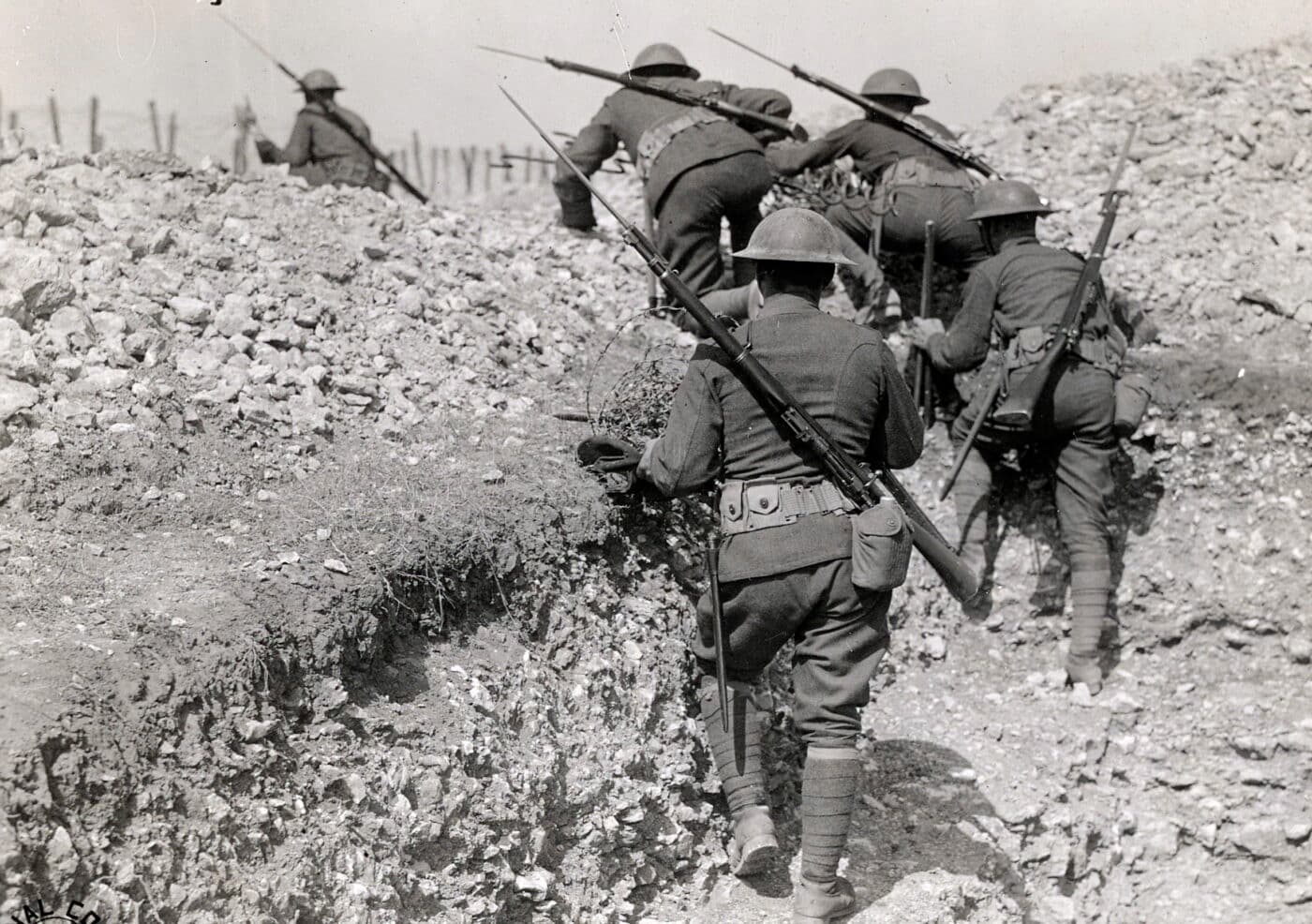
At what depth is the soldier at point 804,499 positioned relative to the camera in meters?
4.52

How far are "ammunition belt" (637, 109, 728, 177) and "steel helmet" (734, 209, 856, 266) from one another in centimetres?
273

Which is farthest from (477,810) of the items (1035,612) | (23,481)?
(1035,612)

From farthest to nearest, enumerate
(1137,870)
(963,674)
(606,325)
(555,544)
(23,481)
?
(606,325) → (963,674) → (1137,870) → (555,544) → (23,481)

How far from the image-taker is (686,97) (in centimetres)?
739

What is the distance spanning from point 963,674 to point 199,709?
435 centimetres

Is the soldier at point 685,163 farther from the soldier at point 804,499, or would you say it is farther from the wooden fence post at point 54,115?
the wooden fence post at point 54,115

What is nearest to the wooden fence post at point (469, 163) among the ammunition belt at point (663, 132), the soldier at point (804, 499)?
the ammunition belt at point (663, 132)

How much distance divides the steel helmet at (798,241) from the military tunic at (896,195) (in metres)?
2.75

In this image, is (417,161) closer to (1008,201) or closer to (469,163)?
(469,163)

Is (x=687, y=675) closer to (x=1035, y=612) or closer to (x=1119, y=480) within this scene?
(x=1035, y=612)

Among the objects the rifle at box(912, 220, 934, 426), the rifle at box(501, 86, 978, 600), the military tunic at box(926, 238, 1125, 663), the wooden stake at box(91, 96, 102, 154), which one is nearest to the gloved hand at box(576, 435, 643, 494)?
the rifle at box(501, 86, 978, 600)

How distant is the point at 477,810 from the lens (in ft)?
14.0

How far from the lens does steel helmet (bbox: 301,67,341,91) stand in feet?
31.8

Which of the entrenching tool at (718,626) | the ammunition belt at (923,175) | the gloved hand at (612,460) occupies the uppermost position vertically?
the ammunition belt at (923,175)
